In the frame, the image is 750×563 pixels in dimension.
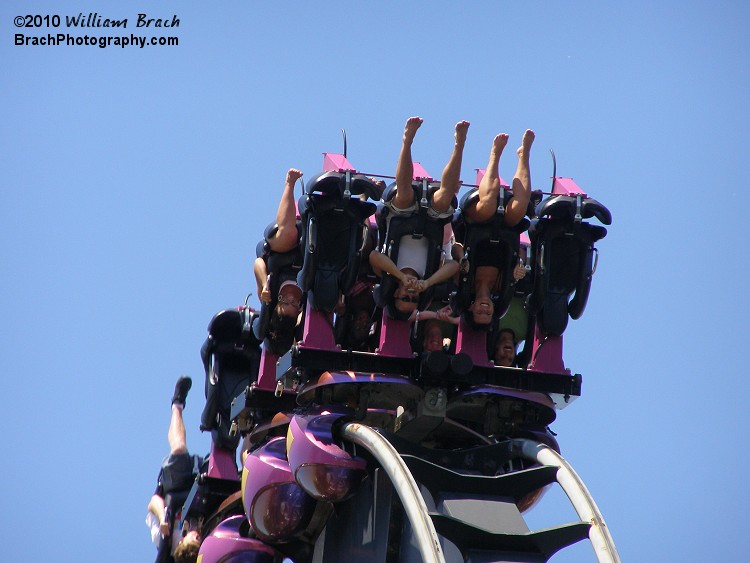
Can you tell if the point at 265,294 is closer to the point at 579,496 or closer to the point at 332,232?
the point at 332,232

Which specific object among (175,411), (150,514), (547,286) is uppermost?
(547,286)

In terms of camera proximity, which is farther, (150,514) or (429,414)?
(150,514)

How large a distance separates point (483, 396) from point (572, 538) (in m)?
2.65

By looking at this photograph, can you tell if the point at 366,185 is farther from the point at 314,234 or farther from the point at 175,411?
the point at 175,411

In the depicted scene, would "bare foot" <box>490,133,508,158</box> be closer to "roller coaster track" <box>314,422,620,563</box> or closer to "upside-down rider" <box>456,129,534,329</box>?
"upside-down rider" <box>456,129,534,329</box>

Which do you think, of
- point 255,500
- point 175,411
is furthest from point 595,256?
point 175,411

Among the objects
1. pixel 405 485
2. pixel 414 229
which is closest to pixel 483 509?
pixel 405 485

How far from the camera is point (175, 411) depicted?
22.5m

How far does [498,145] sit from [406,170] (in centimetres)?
96

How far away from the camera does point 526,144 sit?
16.2m

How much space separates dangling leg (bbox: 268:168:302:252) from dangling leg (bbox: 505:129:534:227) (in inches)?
98.6

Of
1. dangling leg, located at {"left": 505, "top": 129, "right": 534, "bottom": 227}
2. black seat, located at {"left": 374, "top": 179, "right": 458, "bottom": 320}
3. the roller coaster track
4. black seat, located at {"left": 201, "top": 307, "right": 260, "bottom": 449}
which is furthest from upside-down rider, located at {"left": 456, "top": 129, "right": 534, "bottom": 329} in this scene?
black seat, located at {"left": 201, "top": 307, "right": 260, "bottom": 449}

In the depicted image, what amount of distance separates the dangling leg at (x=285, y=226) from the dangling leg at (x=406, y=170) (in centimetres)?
165

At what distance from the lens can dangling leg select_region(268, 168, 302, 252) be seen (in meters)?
17.3
